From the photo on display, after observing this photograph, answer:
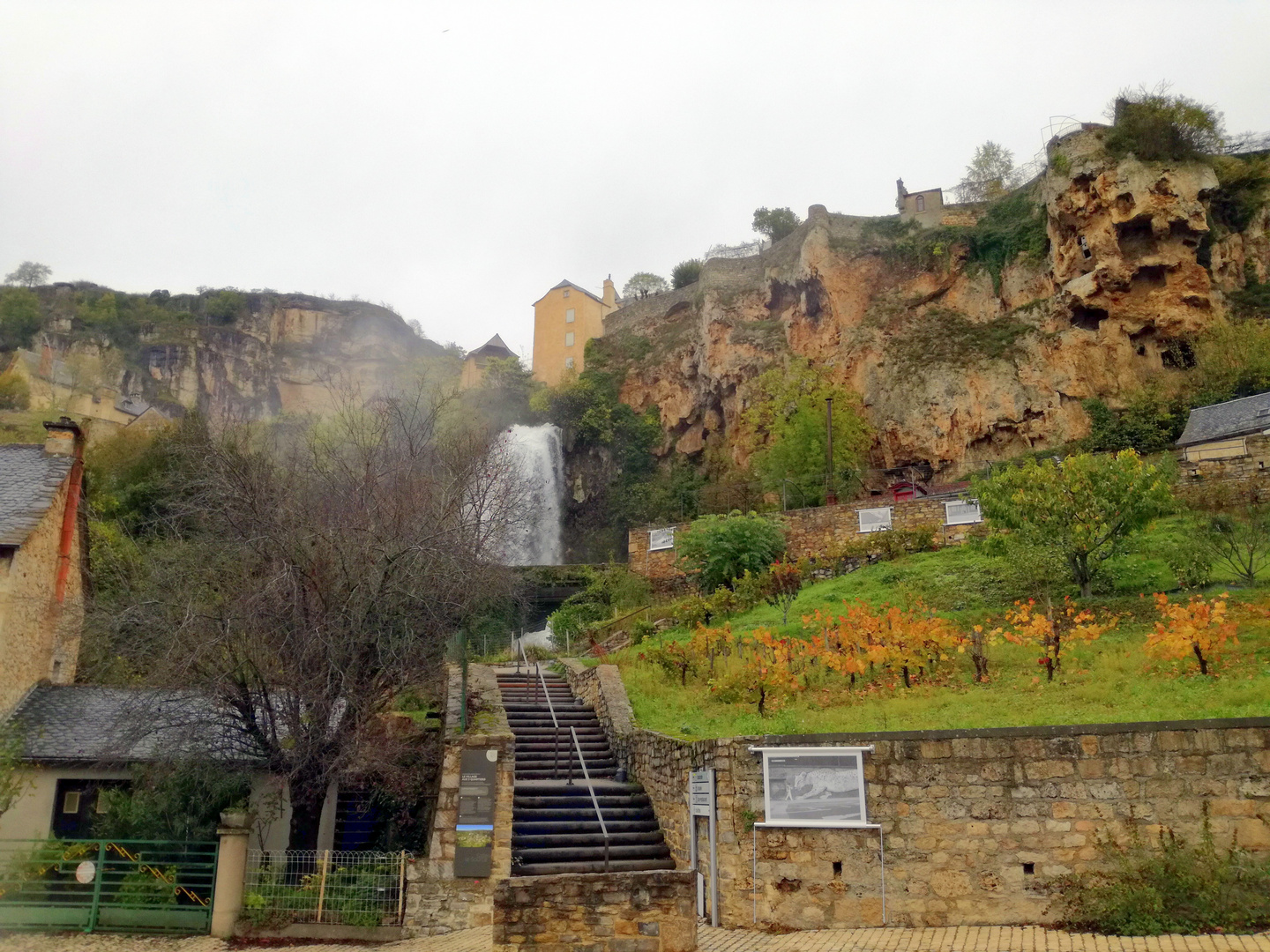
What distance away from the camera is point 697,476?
4234cm

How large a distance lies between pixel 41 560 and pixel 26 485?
1.58m

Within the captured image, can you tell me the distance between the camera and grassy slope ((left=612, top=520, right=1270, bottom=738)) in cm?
1035

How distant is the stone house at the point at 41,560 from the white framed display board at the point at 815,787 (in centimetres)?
1241

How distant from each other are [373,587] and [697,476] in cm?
3032

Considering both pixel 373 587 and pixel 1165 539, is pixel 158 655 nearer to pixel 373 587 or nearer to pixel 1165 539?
pixel 373 587

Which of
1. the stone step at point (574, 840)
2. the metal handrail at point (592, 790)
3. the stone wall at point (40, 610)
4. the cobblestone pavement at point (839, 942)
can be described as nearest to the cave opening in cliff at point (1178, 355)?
the metal handrail at point (592, 790)

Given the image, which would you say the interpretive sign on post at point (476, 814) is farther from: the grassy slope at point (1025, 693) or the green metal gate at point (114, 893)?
the green metal gate at point (114, 893)

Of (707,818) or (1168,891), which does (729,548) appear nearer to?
(707,818)

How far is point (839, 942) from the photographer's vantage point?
866 centimetres

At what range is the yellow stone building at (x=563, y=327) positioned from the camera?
183 feet

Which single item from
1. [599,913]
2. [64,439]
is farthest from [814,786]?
[64,439]

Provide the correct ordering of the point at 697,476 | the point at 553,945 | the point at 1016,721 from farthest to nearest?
the point at 697,476, the point at 1016,721, the point at 553,945

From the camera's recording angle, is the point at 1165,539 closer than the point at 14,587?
No

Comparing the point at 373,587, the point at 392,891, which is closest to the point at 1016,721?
the point at 392,891
